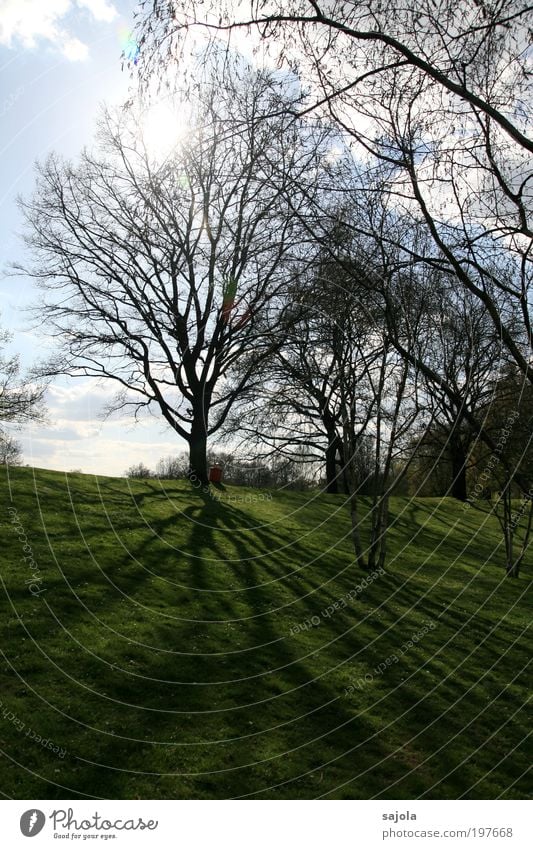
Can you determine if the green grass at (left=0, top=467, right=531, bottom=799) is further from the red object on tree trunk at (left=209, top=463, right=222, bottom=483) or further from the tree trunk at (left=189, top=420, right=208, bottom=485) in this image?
the red object on tree trunk at (left=209, top=463, right=222, bottom=483)

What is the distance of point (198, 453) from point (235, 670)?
12810mm

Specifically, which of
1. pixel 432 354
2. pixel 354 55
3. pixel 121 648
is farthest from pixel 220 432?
pixel 354 55

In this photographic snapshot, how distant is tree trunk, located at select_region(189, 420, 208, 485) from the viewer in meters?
21.2

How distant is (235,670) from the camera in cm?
898

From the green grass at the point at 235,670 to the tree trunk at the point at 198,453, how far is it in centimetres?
456

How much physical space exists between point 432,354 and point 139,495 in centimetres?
946

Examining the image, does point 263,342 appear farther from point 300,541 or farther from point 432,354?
point 300,541

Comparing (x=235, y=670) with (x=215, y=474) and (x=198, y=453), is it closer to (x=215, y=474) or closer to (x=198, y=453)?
(x=198, y=453)

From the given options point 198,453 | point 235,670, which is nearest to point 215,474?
point 198,453

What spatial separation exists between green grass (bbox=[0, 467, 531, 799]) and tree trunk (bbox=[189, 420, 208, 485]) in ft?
15.0

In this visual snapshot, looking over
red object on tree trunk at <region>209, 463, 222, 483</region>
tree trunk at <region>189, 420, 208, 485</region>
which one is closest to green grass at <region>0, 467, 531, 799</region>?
tree trunk at <region>189, 420, 208, 485</region>

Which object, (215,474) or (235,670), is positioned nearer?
(235,670)

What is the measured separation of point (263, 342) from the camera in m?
17.6

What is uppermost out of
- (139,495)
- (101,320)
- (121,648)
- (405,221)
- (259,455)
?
(101,320)
